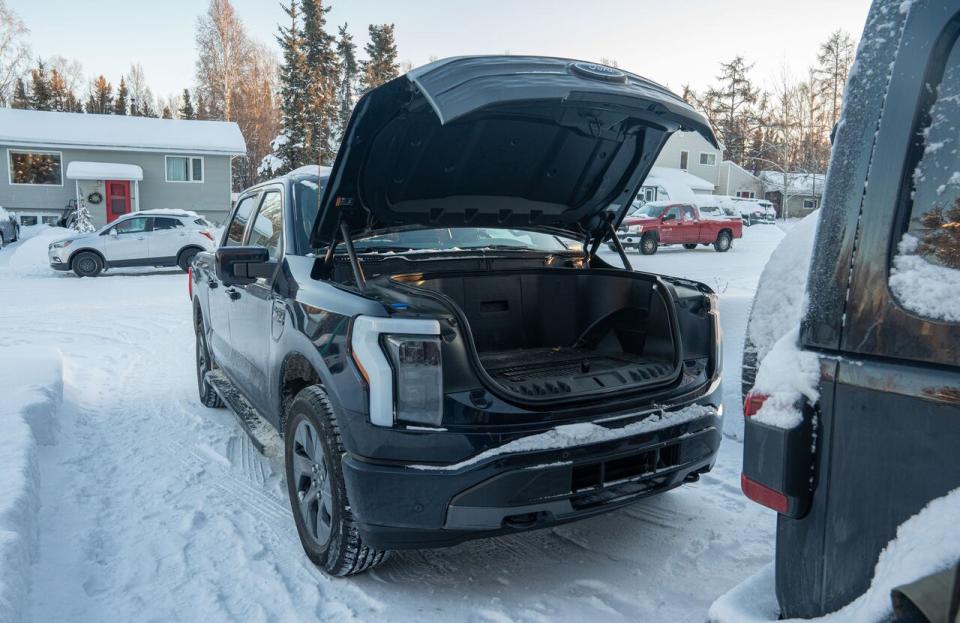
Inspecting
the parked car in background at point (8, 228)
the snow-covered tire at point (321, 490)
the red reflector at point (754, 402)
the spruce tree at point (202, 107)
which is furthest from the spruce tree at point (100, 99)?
the red reflector at point (754, 402)

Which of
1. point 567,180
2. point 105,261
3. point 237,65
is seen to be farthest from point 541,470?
point 237,65

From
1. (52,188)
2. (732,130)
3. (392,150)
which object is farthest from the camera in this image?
(732,130)

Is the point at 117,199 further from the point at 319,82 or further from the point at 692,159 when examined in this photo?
the point at 692,159

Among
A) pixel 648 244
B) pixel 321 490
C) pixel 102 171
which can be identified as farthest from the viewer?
pixel 102 171

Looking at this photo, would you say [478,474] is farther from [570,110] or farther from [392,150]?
[570,110]

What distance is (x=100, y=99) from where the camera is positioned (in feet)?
234

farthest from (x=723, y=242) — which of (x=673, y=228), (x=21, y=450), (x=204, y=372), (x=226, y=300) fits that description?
(x=21, y=450)

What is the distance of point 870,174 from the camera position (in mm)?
1520

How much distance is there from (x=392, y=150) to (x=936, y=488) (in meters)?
2.66

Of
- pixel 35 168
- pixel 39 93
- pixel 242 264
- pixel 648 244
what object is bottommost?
pixel 242 264

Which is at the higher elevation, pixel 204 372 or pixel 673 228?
pixel 673 228

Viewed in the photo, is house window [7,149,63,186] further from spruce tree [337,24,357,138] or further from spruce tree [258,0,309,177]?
spruce tree [337,24,357,138]

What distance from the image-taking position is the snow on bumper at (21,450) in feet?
9.35

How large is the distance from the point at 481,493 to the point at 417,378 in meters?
0.50
